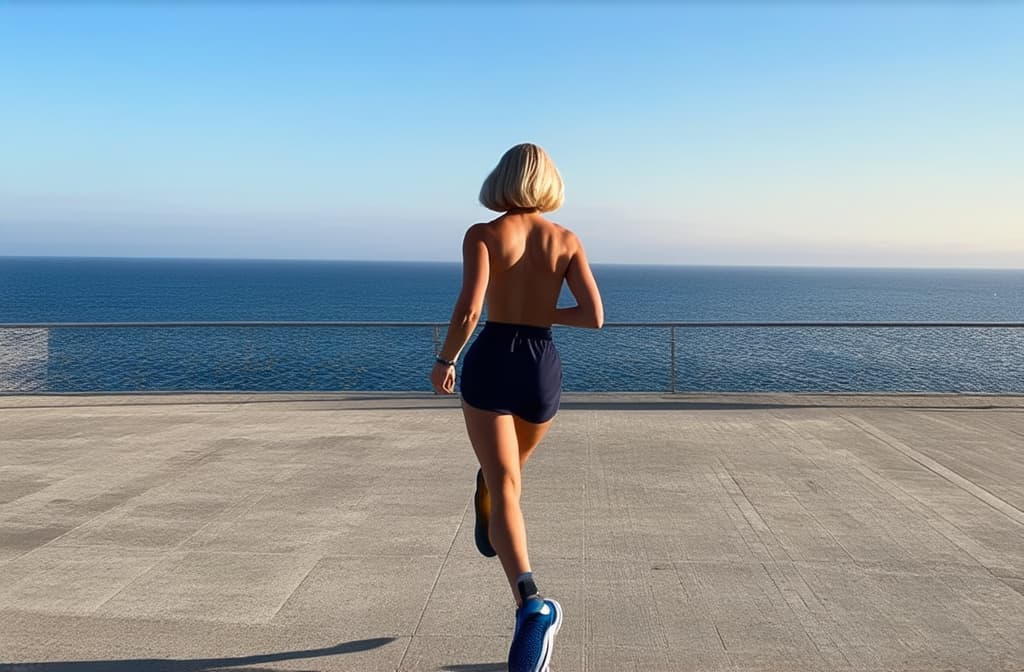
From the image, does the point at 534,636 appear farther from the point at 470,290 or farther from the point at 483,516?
the point at 470,290

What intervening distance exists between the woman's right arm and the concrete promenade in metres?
1.12

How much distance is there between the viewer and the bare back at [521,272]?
2920mm

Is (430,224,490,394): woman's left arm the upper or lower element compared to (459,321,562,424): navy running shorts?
upper

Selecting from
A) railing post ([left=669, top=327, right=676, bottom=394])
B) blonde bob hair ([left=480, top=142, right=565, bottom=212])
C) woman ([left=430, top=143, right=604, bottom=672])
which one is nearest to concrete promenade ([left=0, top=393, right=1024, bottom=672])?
woman ([left=430, top=143, right=604, bottom=672])

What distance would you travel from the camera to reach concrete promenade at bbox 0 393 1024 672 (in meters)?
3.11

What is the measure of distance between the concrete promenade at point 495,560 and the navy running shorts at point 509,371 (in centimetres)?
86

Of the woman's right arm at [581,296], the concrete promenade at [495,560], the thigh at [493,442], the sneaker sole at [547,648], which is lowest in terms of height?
the concrete promenade at [495,560]

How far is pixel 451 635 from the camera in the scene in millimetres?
3201

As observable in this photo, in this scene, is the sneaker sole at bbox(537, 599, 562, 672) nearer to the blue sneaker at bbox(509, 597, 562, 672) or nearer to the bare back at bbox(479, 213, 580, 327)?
the blue sneaker at bbox(509, 597, 562, 672)

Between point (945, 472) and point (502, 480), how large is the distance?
3.98 metres

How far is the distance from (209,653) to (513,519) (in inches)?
43.9

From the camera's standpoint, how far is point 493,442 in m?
2.94

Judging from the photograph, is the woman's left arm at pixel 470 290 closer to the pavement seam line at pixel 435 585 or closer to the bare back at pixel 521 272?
the bare back at pixel 521 272

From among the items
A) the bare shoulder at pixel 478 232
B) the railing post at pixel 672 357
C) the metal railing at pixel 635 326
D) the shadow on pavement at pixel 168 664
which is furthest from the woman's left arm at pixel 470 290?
the railing post at pixel 672 357
